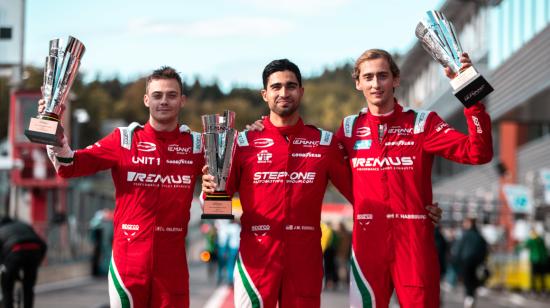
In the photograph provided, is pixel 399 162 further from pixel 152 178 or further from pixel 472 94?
pixel 152 178

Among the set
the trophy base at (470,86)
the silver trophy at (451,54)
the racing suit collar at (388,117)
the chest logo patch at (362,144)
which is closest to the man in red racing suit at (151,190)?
the chest logo patch at (362,144)

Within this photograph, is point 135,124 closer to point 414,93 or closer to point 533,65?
point 533,65

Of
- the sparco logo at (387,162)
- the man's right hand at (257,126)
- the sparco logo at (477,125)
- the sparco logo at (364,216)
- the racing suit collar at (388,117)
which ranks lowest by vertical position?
the sparco logo at (364,216)

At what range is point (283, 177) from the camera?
8297 mm

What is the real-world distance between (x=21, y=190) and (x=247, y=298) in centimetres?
2269

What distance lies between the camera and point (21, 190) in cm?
2992

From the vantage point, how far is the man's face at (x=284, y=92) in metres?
8.29

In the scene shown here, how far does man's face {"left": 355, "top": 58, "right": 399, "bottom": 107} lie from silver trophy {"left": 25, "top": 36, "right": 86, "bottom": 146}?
2036 mm

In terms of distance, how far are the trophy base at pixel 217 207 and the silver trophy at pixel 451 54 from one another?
1.72m

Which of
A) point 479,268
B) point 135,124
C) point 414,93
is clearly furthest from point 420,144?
point 414,93

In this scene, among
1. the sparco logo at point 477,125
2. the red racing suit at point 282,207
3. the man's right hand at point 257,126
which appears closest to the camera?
the sparco logo at point 477,125

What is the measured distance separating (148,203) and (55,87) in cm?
106

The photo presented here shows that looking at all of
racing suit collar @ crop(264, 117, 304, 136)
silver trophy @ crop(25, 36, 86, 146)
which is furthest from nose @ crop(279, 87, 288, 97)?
silver trophy @ crop(25, 36, 86, 146)

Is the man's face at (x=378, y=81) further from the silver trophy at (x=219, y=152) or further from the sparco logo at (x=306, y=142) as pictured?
the silver trophy at (x=219, y=152)
